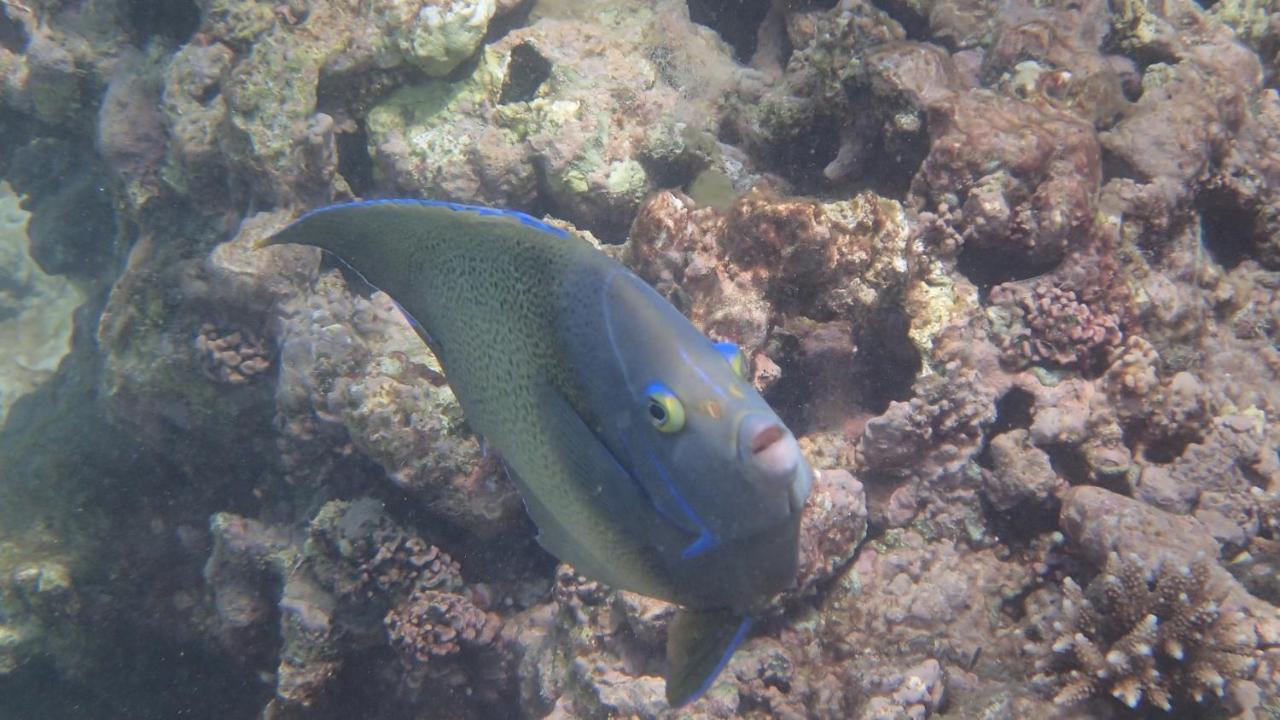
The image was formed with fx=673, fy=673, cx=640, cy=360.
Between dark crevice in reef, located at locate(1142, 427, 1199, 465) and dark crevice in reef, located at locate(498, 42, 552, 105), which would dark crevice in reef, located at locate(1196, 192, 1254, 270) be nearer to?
dark crevice in reef, located at locate(1142, 427, 1199, 465)

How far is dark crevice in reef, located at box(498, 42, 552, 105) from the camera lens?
5.88 m

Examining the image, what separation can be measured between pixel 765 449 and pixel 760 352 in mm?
2952

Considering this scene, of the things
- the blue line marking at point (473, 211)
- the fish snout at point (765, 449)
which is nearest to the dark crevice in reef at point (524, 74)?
the blue line marking at point (473, 211)

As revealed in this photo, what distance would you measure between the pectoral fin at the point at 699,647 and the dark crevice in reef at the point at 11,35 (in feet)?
40.6

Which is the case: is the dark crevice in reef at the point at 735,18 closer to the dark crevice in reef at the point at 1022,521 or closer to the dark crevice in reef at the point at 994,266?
the dark crevice in reef at the point at 994,266

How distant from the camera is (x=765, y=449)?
40.7 inches

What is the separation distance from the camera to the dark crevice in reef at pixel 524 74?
588cm

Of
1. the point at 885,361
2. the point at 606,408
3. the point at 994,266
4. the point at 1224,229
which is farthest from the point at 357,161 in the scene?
the point at 1224,229

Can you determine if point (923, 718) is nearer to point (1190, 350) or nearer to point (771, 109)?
point (1190, 350)

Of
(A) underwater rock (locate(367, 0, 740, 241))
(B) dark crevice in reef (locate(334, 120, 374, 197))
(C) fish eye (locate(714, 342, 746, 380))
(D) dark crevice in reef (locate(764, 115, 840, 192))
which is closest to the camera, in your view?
(C) fish eye (locate(714, 342, 746, 380))

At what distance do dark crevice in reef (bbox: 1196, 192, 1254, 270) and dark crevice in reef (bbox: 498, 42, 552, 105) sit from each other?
5.49 metres

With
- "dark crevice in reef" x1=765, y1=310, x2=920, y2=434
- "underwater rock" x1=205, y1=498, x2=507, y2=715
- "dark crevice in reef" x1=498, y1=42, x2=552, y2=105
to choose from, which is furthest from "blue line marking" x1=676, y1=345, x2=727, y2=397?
"dark crevice in reef" x1=498, y1=42, x2=552, y2=105

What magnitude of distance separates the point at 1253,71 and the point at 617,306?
7.57 meters

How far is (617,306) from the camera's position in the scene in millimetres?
1183
